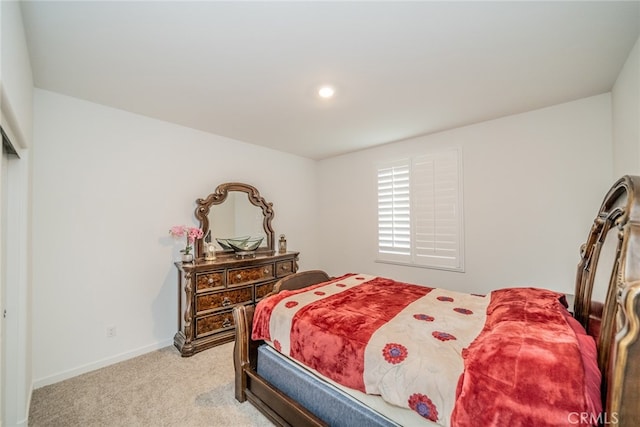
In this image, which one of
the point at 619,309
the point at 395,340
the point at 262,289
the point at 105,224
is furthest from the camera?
the point at 262,289

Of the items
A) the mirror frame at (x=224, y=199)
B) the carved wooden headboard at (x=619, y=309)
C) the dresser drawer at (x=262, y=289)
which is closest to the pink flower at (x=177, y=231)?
the mirror frame at (x=224, y=199)

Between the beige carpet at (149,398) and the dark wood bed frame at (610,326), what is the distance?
0.19 metres

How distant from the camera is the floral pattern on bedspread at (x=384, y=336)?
119 centimetres

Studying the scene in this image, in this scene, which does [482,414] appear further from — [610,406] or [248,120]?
[248,120]

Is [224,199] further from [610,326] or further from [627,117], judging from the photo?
[627,117]

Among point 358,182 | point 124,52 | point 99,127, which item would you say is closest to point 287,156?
point 358,182

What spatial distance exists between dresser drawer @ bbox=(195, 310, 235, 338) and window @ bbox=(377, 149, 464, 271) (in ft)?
7.40

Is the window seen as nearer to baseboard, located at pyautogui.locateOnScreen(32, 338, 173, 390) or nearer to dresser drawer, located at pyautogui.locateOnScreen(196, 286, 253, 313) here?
dresser drawer, located at pyautogui.locateOnScreen(196, 286, 253, 313)

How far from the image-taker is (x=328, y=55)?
1.76m

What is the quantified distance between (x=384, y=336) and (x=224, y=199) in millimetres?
Answer: 2636

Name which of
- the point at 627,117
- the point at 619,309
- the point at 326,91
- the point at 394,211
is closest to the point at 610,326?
the point at 619,309

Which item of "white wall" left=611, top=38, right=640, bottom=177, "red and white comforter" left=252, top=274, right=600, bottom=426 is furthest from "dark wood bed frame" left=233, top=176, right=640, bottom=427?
"white wall" left=611, top=38, right=640, bottom=177

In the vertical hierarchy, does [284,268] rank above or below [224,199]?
below

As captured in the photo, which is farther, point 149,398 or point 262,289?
point 262,289
